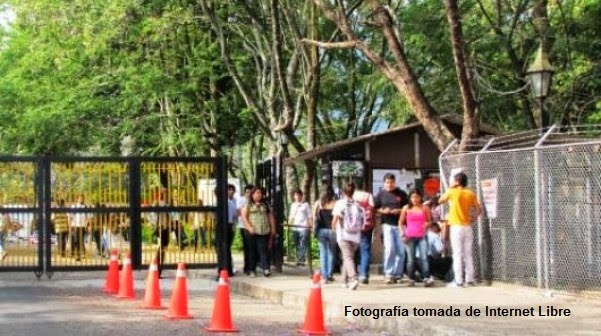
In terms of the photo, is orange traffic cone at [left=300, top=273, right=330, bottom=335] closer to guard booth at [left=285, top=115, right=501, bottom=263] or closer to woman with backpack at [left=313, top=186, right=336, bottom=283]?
woman with backpack at [left=313, top=186, right=336, bottom=283]

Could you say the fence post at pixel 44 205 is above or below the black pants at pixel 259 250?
above

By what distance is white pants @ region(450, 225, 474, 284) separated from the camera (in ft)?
44.3

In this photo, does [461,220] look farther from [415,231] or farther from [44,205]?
[44,205]

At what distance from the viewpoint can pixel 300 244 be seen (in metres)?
20.1

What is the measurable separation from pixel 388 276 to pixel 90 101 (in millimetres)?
15589

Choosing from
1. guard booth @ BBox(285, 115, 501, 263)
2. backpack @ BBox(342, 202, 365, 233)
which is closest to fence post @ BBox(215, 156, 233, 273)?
guard booth @ BBox(285, 115, 501, 263)

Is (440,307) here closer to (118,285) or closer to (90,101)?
(118,285)

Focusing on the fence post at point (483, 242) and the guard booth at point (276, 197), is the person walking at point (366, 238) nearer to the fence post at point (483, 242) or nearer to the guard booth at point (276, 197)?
the fence post at point (483, 242)

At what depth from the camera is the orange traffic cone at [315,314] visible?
9836 mm

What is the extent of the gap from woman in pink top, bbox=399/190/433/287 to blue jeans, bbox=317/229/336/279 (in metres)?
1.26

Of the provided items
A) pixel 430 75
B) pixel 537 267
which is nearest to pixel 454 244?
pixel 537 267

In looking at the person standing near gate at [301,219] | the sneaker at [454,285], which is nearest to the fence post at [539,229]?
the sneaker at [454,285]

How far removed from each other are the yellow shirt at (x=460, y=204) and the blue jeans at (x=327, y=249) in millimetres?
2173

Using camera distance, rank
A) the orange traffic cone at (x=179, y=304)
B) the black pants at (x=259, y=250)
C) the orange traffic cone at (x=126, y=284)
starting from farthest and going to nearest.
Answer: the black pants at (x=259, y=250) < the orange traffic cone at (x=126, y=284) < the orange traffic cone at (x=179, y=304)
